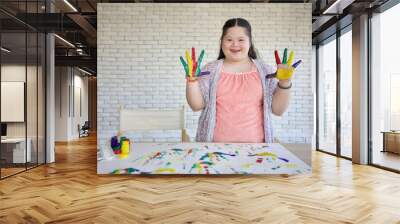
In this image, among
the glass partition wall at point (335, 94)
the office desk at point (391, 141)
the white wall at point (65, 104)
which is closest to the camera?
the office desk at point (391, 141)

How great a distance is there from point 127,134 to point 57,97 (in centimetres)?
922

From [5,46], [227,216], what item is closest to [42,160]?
[5,46]

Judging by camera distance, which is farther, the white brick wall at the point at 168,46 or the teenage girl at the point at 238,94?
the white brick wall at the point at 168,46

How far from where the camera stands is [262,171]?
5.81m

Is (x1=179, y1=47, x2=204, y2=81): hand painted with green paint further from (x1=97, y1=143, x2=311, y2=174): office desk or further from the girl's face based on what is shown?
(x1=97, y1=143, x2=311, y2=174): office desk

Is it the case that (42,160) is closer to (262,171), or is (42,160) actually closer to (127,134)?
(127,134)

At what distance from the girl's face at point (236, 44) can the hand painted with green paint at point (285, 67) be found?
0.52m

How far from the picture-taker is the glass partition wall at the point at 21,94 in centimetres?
578

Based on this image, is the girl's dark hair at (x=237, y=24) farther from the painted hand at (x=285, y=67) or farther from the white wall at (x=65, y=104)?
the white wall at (x=65, y=104)

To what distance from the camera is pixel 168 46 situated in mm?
5918

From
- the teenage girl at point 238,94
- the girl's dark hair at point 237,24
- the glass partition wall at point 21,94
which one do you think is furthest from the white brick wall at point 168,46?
the glass partition wall at point 21,94

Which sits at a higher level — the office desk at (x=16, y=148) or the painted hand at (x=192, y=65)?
the painted hand at (x=192, y=65)

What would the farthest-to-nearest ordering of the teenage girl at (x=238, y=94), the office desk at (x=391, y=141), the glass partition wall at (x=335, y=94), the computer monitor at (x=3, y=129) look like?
the glass partition wall at (x=335, y=94), the office desk at (x=391, y=141), the computer monitor at (x=3, y=129), the teenage girl at (x=238, y=94)

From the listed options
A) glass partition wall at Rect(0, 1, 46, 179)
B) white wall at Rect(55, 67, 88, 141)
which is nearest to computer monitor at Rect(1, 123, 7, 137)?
glass partition wall at Rect(0, 1, 46, 179)
